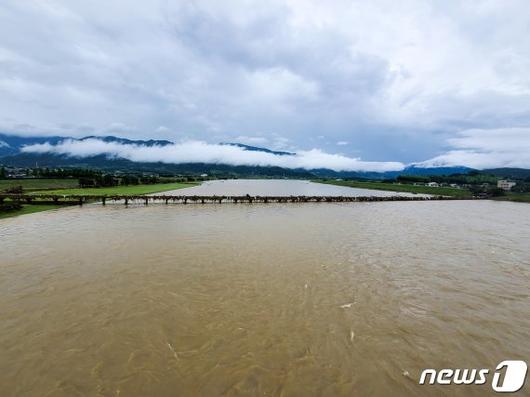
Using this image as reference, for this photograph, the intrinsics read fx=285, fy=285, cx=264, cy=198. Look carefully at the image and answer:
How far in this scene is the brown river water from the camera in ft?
28.3

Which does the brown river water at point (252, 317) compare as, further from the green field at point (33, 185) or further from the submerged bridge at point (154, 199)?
the green field at point (33, 185)

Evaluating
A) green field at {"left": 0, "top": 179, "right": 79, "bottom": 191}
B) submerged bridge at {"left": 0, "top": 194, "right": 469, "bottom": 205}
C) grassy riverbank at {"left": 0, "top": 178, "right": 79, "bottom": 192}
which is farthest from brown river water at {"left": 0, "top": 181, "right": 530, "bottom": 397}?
green field at {"left": 0, "top": 179, "right": 79, "bottom": 191}

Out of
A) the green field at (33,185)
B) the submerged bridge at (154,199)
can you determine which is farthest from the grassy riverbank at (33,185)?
the submerged bridge at (154,199)

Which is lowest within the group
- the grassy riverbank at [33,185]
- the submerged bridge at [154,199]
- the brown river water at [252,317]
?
the brown river water at [252,317]

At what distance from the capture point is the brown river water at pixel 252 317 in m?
8.64

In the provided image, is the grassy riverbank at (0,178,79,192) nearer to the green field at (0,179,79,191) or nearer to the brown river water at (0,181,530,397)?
the green field at (0,179,79,191)

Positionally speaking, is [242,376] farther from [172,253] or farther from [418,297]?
[172,253]

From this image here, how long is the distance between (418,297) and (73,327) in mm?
15646

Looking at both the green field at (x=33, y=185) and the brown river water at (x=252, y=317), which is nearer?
the brown river water at (x=252, y=317)

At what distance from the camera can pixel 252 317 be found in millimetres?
12258

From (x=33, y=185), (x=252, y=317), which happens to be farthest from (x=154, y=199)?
(x=252, y=317)

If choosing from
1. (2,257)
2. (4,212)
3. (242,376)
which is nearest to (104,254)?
(2,257)

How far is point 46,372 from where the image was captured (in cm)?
→ 874

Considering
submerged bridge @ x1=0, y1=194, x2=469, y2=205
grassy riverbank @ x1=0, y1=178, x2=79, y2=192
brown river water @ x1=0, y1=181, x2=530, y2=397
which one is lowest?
brown river water @ x1=0, y1=181, x2=530, y2=397
